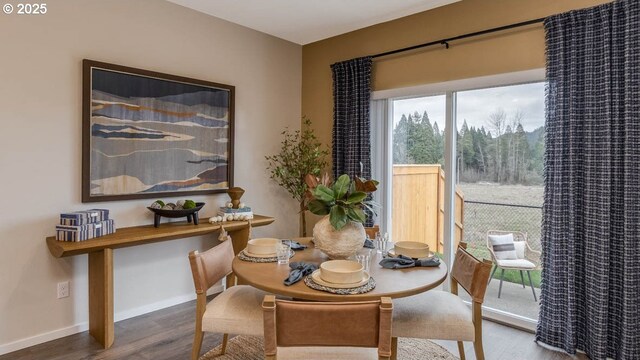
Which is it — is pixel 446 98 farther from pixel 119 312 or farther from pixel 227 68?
pixel 119 312

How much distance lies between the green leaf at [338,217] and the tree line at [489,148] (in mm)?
1772

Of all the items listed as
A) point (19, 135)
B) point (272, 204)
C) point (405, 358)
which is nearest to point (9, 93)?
point (19, 135)

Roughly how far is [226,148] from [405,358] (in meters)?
2.38

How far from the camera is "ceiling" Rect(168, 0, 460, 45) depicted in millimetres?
3293

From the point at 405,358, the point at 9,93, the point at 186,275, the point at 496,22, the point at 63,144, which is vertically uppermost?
the point at 496,22

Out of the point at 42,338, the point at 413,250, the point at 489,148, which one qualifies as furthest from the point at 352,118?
the point at 42,338

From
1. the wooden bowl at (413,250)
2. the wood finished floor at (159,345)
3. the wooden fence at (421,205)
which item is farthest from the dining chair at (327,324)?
the wooden fence at (421,205)

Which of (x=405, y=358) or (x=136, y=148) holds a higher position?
(x=136, y=148)

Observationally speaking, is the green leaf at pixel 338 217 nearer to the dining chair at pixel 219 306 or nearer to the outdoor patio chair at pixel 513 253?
the dining chair at pixel 219 306

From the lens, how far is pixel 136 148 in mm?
3096

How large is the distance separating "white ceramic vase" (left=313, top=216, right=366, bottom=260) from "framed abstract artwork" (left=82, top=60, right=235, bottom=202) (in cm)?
178

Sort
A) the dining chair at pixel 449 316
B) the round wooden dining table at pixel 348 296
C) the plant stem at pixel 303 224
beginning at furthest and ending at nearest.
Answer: the plant stem at pixel 303 224, the dining chair at pixel 449 316, the round wooden dining table at pixel 348 296

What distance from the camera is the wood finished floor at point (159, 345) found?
8.40 feet

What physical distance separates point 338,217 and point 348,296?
46 centimetres
